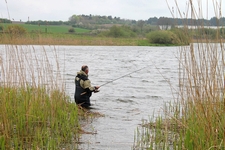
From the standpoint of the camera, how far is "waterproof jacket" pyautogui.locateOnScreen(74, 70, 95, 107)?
10258 mm

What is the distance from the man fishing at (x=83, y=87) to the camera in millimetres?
10250

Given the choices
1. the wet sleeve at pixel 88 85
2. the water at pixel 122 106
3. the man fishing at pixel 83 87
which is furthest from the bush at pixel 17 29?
the wet sleeve at pixel 88 85

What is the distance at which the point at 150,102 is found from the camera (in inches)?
542

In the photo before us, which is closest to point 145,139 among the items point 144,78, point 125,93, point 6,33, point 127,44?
point 6,33

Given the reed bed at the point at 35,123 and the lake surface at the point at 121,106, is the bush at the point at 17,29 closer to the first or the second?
the reed bed at the point at 35,123

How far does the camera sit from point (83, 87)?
1033 centimetres

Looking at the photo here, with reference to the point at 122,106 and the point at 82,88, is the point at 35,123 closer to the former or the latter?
the point at 82,88

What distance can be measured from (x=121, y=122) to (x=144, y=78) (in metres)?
12.6

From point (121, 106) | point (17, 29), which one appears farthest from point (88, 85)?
point (121, 106)

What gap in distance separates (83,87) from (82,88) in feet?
0.19

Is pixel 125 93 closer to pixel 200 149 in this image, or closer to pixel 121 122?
pixel 121 122

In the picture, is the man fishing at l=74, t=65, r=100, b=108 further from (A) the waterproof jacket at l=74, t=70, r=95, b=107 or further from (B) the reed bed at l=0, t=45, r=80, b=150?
(B) the reed bed at l=0, t=45, r=80, b=150

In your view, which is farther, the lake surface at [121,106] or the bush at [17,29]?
the bush at [17,29]

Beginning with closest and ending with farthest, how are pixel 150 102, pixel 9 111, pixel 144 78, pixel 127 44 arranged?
1. pixel 9 111
2. pixel 150 102
3. pixel 144 78
4. pixel 127 44
